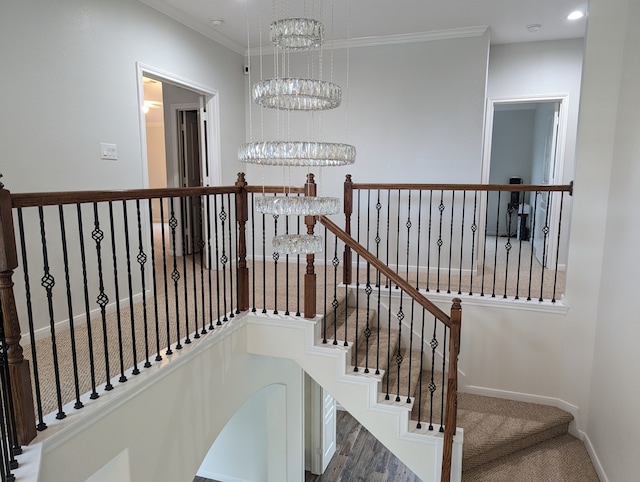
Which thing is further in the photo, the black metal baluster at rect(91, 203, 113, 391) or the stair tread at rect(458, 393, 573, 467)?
the stair tread at rect(458, 393, 573, 467)

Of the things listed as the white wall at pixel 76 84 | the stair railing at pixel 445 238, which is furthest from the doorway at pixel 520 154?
the white wall at pixel 76 84

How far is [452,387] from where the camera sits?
2.74 metres

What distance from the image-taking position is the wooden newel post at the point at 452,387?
266cm

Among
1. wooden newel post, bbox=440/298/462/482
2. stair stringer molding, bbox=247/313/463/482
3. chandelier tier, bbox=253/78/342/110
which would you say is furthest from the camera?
stair stringer molding, bbox=247/313/463/482

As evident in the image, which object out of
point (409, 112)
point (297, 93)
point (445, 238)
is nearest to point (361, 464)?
point (445, 238)

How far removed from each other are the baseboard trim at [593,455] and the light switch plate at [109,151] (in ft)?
14.3

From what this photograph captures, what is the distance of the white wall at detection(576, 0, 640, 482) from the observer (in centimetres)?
269

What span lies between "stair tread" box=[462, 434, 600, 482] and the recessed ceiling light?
3.81 metres

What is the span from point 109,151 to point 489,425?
3.81 m

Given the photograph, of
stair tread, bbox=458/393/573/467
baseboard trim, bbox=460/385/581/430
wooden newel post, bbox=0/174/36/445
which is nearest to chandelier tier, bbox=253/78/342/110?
wooden newel post, bbox=0/174/36/445

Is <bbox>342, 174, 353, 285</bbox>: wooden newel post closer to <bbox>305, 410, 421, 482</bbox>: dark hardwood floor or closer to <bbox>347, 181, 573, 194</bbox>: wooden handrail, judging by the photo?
<bbox>347, 181, 573, 194</bbox>: wooden handrail

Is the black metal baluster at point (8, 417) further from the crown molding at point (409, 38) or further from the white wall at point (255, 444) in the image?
the crown molding at point (409, 38)

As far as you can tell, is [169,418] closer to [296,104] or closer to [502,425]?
[296,104]

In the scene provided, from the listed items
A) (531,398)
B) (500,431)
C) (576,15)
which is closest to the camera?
(500,431)
